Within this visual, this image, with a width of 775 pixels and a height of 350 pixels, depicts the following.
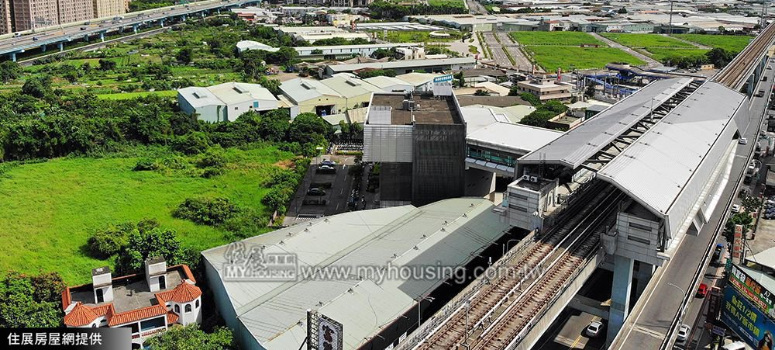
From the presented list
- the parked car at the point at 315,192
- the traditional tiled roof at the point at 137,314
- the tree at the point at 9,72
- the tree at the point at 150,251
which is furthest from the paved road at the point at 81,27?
the traditional tiled roof at the point at 137,314

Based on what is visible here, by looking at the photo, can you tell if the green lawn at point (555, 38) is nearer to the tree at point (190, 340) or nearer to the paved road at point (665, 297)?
the paved road at point (665, 297)

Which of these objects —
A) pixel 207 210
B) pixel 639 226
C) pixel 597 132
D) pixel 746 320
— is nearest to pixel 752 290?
pixel 746 320

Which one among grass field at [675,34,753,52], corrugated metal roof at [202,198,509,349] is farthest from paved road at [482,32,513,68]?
corrugated metal roof at [202,198,509,349]

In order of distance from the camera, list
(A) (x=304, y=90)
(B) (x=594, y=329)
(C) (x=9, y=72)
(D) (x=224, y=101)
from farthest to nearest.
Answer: (C) (x=9, y=72)
(A) (x=304, y=90)
(D) (x=224, y=101)
(B) (x=594, y=329)

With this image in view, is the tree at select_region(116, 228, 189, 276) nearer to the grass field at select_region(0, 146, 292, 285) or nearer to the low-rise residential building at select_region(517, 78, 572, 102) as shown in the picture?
the grass field at select_region(0, 146, 292, 285)

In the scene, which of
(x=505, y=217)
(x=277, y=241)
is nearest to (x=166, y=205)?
(x=277, y=241)

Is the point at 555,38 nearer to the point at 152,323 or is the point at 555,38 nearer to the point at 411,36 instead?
the point at 411,36
